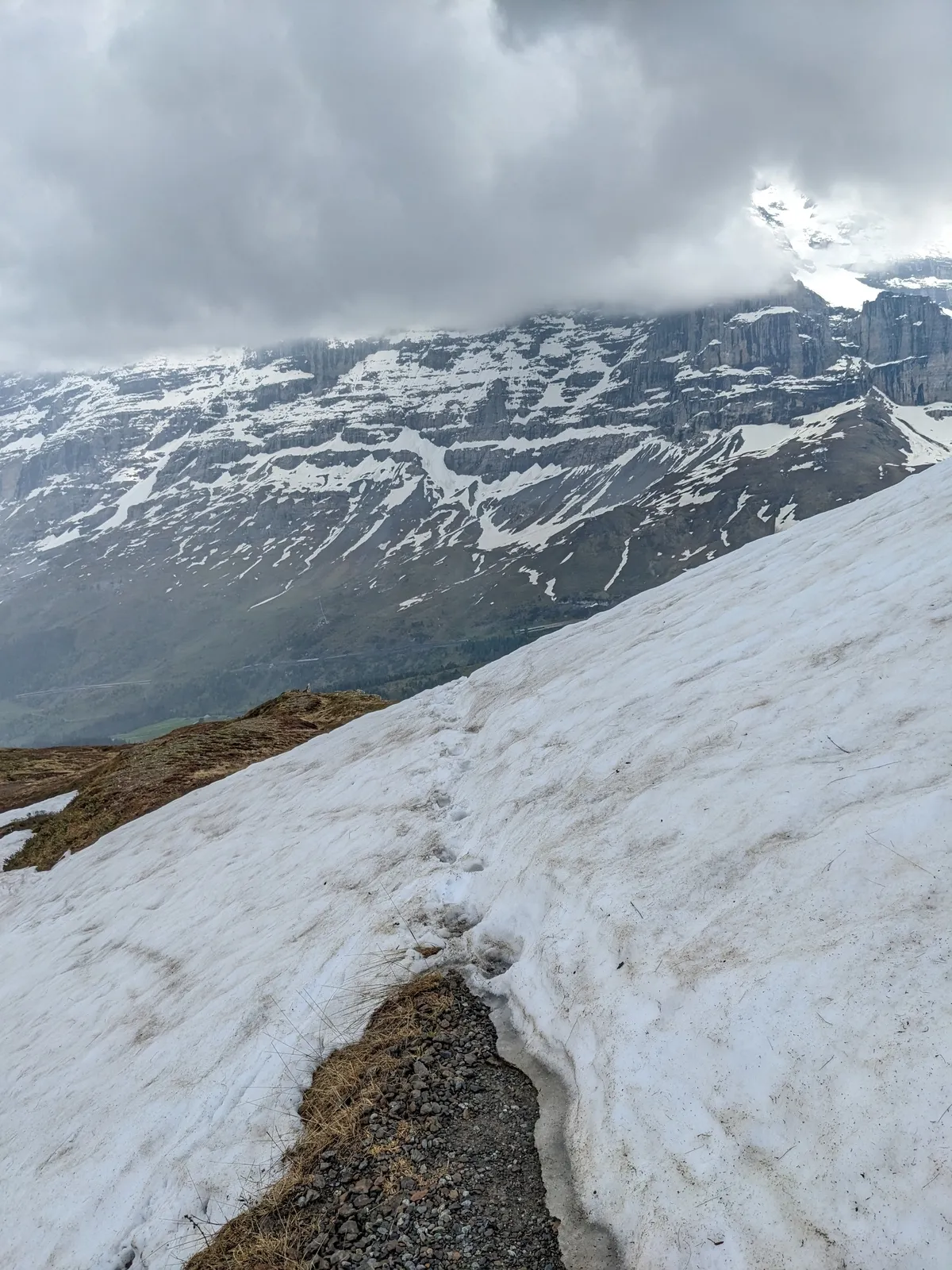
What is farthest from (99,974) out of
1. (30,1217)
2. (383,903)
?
(383,903)

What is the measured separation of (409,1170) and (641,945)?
308cm

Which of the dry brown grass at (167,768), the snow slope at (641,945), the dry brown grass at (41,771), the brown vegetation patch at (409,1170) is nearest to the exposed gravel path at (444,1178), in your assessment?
the brown vegetation patch at (409,1170)

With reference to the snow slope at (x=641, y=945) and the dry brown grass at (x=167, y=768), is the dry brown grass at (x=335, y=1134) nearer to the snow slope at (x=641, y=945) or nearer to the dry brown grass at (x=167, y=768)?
the snow slope at (x=641, y=945)

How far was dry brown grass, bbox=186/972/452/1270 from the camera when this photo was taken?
6.36m

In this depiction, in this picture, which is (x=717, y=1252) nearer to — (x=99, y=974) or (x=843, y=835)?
(x=843, y=835)

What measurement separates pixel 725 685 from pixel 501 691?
827 cm

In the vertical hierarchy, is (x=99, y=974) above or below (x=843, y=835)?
below

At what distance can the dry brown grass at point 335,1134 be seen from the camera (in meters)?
6.36

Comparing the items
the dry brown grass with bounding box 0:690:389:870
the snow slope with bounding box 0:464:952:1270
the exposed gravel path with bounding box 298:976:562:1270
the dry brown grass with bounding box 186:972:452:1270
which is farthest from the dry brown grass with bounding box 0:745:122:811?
the exposed gravel path with bounding box 298:976:562:1270

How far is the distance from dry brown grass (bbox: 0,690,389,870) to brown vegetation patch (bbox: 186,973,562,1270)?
18.9 metres

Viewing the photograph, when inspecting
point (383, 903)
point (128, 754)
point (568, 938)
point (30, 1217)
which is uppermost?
point (568, 938)

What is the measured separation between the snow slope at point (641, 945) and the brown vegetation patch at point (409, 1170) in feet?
1.71

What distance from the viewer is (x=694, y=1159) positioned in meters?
5.61

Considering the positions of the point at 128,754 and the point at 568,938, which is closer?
the point at 568,938
